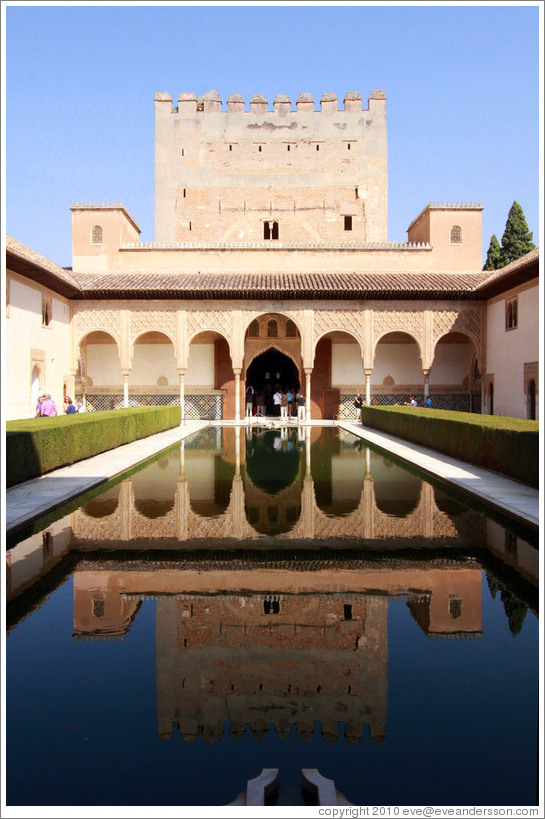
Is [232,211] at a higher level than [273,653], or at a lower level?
higher

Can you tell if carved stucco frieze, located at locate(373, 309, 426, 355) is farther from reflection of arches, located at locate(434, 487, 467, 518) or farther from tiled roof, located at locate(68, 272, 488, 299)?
reflection of arches, located at locate(434, 487, 467, 518)

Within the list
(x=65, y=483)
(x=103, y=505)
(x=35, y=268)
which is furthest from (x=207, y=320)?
(x=103, y=505)

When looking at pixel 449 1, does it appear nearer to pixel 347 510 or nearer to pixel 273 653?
pixel 273 653

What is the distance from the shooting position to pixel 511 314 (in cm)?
1877

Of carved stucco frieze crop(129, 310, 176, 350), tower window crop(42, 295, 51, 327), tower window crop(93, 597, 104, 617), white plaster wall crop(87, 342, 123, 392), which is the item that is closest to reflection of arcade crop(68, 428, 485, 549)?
tower window crop(93, 597, 104, 617)

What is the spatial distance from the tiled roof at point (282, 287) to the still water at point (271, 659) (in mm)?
15395

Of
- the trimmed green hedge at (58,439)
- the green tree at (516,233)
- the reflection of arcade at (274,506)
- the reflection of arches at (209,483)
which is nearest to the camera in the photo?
the reflection of arcade at (274,506)

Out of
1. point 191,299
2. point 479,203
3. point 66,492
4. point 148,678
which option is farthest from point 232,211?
point 148,678

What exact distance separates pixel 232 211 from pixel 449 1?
87.5 feet

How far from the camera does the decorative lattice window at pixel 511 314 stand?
18.4 metres

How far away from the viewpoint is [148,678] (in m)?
3.04

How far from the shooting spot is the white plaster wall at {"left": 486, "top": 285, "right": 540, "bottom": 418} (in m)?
17.0

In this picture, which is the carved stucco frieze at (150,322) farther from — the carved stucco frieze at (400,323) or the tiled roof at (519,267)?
the tiled roof at (519,267)

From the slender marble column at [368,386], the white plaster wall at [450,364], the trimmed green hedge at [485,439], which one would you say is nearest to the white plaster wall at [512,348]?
the white plaster wall at [450,364]
